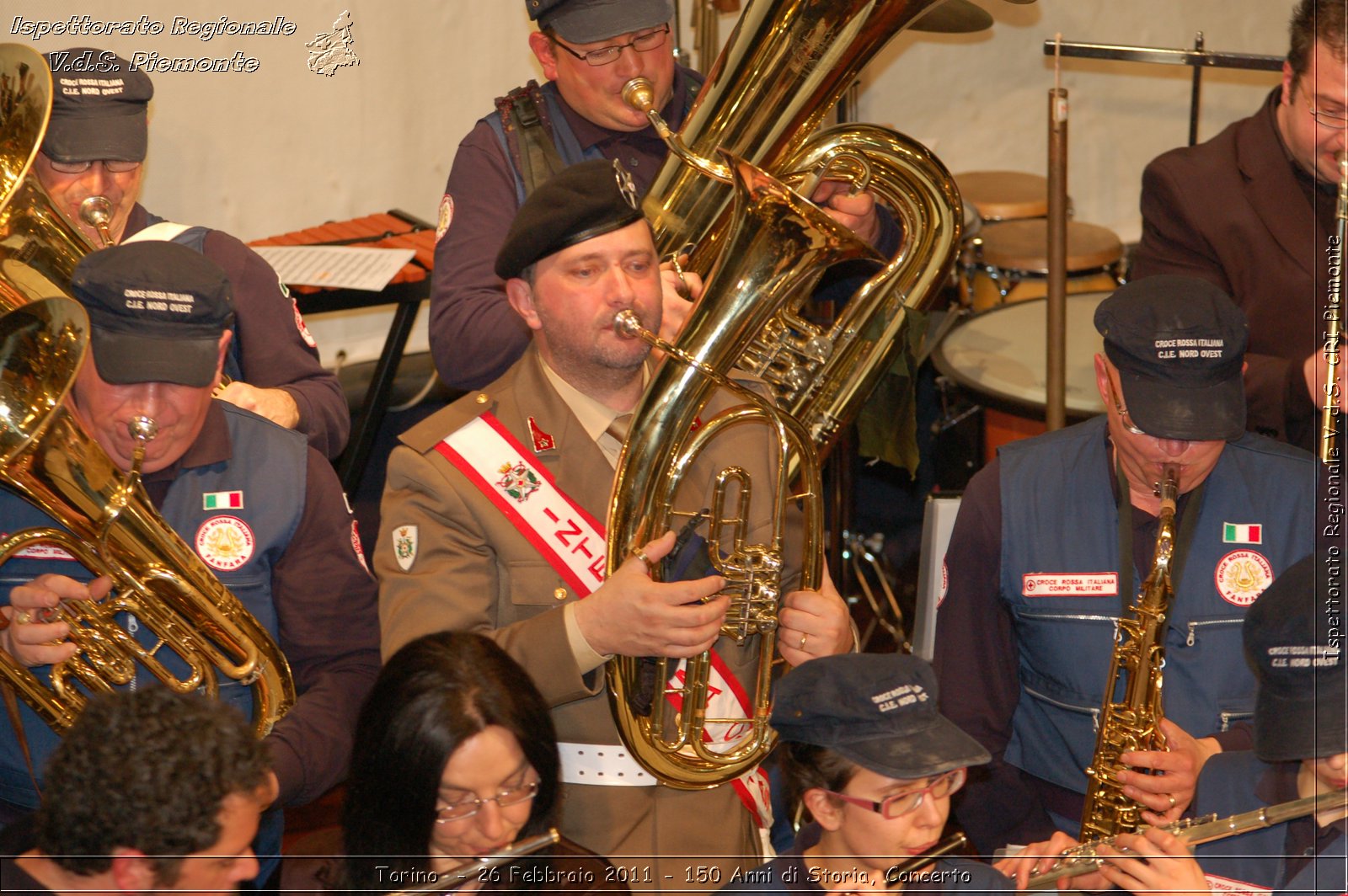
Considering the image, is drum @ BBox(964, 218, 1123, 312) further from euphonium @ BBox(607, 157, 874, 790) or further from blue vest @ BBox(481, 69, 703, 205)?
euphonium @ BBox(607, 157, 874, 790)

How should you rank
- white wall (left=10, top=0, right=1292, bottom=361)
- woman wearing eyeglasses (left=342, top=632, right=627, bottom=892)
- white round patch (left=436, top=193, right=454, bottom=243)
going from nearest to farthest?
→ woman wearing eyeglasses (left=342, top=632, right=627, bottom=892) → white round patch (left=436, top=193, right=454, bottom=243) → white wall (left=10, top=0, right=1292, bottom=361)

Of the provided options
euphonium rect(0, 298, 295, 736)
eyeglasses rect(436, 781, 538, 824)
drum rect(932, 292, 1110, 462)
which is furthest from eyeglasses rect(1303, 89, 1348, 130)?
euphonium rect(0, 298, 295, 736)

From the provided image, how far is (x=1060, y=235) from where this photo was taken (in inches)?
154

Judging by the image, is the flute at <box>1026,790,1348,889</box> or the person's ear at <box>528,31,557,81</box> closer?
the flute at <box>1026,790,1348,889</box>

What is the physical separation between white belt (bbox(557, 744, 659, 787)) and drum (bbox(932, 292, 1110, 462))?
6.14 ft

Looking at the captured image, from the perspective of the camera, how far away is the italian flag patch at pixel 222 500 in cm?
291

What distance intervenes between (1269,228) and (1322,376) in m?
0.51

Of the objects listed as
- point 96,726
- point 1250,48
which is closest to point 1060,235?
point 96,726

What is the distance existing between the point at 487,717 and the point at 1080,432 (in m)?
1.39

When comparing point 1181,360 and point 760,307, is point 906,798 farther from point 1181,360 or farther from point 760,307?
point 1181,360

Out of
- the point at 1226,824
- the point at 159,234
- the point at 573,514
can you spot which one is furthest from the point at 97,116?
the point at 1226,824

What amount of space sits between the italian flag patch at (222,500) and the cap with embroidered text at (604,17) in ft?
4.45

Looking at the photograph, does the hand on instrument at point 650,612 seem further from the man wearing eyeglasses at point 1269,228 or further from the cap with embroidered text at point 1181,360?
the man wearing eyeglasses at point 1269,228

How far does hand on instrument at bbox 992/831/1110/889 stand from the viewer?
7.92 ft
